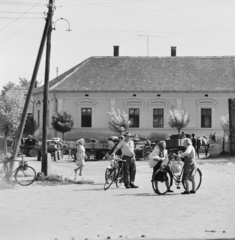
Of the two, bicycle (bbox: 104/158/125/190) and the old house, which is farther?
the old house

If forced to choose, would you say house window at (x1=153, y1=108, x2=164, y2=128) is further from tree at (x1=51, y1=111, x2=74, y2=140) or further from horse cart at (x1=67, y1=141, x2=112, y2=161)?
horse cart at (x1=67, y1=141, x2=112, y2=161)

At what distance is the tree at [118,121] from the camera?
202 ft

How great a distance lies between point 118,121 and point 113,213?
47.4 m

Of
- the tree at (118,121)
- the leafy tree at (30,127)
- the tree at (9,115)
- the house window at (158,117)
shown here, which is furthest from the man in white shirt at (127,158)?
the tree at (9,115)

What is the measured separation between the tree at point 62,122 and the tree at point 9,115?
24908mm

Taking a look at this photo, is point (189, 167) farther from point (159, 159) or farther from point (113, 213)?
point (113, 213)

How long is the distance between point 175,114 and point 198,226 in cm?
4920

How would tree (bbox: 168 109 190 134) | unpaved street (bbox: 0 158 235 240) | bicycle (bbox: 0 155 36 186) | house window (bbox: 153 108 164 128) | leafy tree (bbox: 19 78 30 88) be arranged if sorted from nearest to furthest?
unpaved street (bbox: 0 158 235 240)
bicycle (bbox: 0 155 36 186)
tree (bbox: 168 109 190 134)
house window (bbox: 153 108 164 128)
leafy tree (bbox: 19 78 30 88)

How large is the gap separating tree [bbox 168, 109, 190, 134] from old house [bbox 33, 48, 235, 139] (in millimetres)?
1824

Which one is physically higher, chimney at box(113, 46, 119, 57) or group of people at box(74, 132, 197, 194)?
chimney at box(113, 46, 119, 57)

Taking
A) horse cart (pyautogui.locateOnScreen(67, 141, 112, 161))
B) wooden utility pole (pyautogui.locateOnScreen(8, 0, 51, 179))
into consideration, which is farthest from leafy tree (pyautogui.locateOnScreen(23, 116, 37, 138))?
wooden utility pole (pyautogui.locateOnScreen(8, 0, 51, 179))

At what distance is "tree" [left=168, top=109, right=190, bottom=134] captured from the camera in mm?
61344

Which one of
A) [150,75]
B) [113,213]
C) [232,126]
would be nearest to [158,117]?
[150,75]

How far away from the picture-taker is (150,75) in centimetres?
6562
